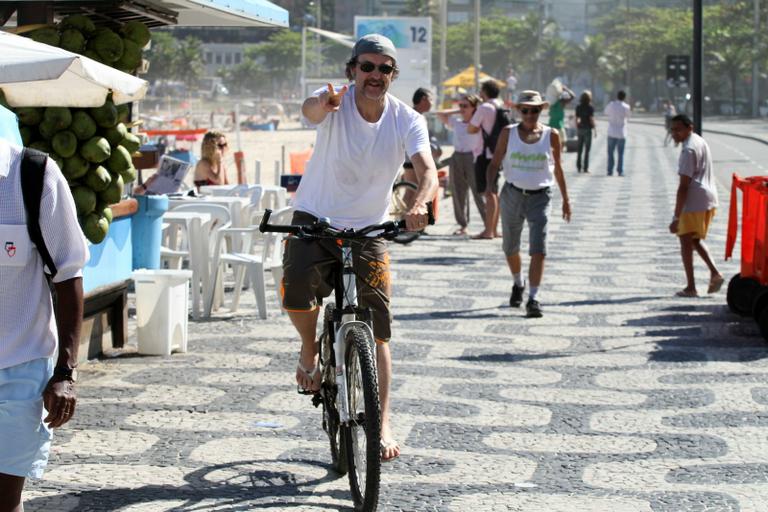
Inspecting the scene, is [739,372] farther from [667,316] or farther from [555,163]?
[555,163]

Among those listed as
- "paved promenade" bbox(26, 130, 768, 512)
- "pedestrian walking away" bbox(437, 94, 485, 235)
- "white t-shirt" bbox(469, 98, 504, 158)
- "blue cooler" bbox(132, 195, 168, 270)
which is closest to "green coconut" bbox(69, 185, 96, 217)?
"paved promenade" bbox(26, 130, 768, 512)

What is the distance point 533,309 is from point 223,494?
5.29 meters

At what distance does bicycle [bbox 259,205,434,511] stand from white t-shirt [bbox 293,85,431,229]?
0.50ft

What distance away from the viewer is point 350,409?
17.9ft

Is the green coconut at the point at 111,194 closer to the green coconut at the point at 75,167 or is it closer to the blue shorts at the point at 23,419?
the green coconut at the point at 75,167

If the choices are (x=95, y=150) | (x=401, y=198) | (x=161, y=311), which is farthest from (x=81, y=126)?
(x=401, y=198)

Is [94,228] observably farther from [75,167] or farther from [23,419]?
[23,419]

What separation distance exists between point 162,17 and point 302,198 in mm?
4550

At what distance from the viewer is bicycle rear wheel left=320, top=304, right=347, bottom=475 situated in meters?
5.68

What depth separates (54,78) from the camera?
18.5ft

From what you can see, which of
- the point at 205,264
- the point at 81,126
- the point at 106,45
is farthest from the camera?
the point at 205,264

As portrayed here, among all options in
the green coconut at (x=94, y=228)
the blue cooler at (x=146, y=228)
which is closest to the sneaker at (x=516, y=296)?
the blue cooler at (x=146, y=228)

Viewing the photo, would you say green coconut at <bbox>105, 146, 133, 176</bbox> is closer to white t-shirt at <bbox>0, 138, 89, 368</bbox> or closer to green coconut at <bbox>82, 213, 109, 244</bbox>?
green coconut at <bbox>82, 213, 109, 244</bbox>

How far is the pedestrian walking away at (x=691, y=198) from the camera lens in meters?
11.6
